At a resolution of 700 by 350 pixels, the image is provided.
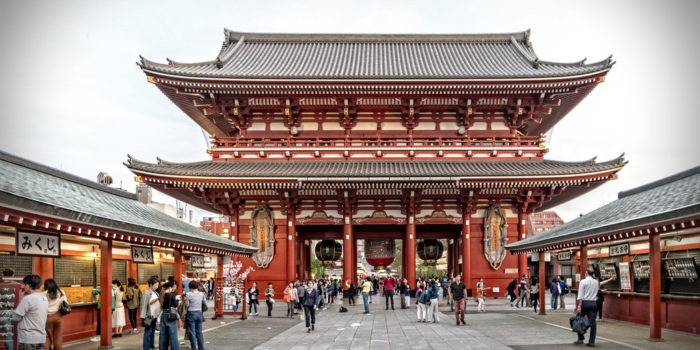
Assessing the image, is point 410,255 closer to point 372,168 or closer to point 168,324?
point 372,168

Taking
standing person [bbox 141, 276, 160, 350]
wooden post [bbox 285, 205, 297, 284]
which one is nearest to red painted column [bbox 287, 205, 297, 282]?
wooden post [bbox 285, 205, 297, 284]

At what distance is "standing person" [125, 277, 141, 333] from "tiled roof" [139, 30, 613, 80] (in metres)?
12.5

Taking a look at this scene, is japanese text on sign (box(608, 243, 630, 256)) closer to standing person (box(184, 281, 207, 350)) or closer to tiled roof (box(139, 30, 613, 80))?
tiled roof (box(139, 30, 613, 80))

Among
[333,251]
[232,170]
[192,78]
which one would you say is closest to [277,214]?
[232,170]

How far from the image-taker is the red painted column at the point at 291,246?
28.0m

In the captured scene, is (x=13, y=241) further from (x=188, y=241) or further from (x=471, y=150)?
(x=471, y=150)

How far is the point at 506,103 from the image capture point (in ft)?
96.7

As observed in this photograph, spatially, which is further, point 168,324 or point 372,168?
point 372,168

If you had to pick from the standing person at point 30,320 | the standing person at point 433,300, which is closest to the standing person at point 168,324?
the standing person at point 30,320

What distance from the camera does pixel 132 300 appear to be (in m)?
17.7

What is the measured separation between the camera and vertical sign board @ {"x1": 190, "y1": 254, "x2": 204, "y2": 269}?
69.2 ft

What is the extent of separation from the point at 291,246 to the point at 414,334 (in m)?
12.5

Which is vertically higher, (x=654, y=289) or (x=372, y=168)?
(x=372, y=168)

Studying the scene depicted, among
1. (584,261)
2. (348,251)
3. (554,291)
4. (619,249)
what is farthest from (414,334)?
(348,251)
